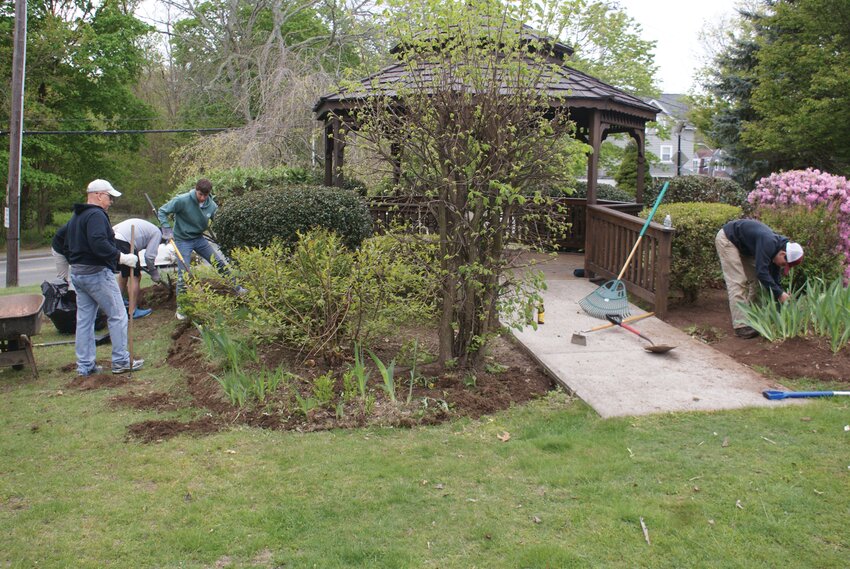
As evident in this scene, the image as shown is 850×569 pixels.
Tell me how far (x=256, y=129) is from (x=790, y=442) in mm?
21158

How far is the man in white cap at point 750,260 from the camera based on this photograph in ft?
23.6

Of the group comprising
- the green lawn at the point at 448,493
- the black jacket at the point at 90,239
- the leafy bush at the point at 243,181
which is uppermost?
the leafy bush at the point at 243,181

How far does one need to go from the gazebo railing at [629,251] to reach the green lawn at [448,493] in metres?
2.82

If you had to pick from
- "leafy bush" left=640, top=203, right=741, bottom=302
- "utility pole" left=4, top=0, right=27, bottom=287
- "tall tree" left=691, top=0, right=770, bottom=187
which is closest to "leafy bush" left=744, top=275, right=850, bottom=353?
"leafy bush" left=640, top=203, right=741, bottom=302

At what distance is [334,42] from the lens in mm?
29797

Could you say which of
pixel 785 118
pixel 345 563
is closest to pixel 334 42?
pixel 785 118

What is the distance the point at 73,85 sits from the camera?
102 ft

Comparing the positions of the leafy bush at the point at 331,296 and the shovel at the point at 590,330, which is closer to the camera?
the leafy bush at the point at 331,296

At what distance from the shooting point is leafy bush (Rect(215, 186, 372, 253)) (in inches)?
363

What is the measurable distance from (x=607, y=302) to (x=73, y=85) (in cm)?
2976

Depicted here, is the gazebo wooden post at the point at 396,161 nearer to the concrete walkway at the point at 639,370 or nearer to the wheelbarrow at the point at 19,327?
the concrete walkway at the point at 639,370

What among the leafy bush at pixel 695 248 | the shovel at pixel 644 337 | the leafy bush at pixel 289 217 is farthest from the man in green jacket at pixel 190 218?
the leafy bush at pixel 695 248

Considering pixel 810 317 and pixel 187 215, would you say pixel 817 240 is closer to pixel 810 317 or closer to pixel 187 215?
pixel 810 317

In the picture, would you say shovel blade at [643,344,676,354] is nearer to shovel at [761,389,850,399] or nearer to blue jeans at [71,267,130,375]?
shovel at [761,389,850,399]
